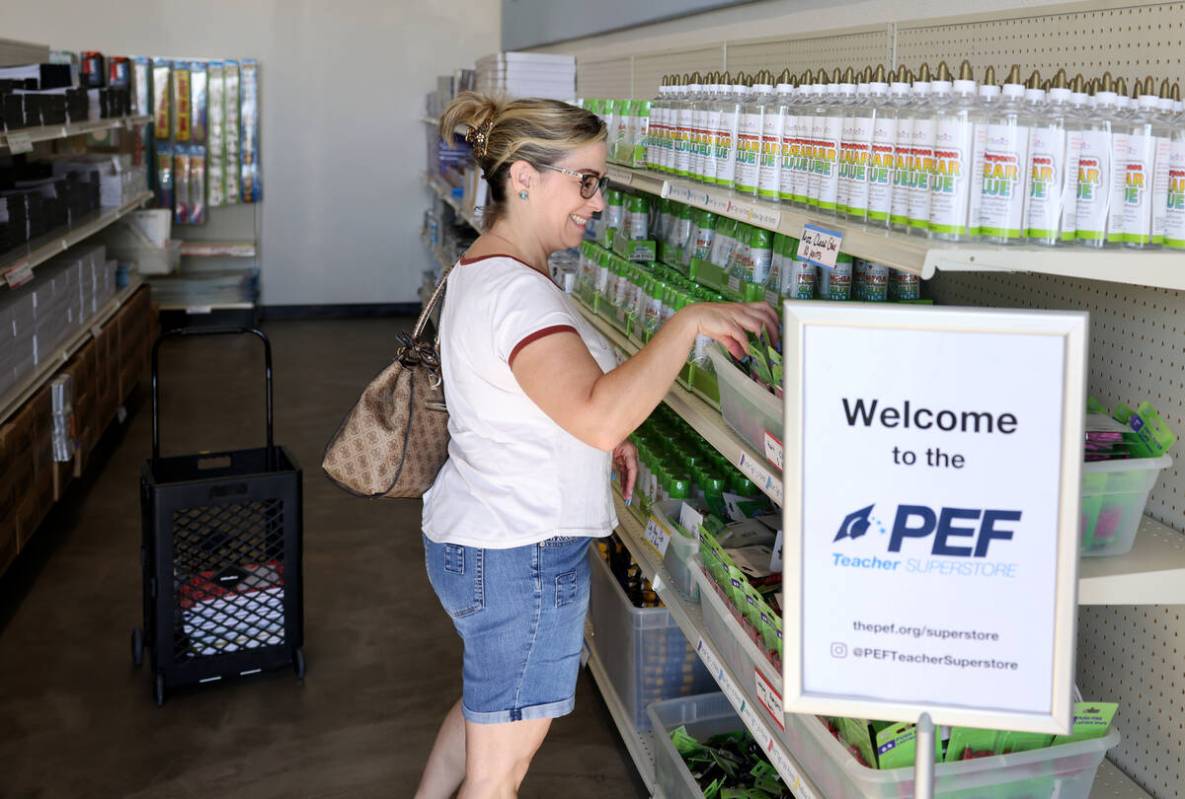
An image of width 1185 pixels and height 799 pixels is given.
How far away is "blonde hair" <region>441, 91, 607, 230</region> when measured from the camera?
221cm

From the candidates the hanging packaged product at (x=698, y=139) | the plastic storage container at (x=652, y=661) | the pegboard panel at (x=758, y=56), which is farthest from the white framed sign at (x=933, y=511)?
the pegboard panel at (x=758, y=56)

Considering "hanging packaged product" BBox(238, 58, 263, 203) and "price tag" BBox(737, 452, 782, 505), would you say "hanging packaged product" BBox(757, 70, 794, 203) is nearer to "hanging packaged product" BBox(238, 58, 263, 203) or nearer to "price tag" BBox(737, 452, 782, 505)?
"price tag" BBox(737, 452, 782, 505)

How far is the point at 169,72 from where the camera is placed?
909 centimetres

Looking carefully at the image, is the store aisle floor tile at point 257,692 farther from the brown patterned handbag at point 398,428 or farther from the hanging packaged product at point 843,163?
the hanging packaged product at point 843,163

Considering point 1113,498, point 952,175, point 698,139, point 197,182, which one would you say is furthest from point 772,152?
point 197,182

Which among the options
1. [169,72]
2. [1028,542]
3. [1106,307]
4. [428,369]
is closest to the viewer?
[1028,542]

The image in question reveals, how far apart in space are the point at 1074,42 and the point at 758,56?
161 centimetres

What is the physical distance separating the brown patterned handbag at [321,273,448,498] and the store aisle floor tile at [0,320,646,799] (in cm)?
111

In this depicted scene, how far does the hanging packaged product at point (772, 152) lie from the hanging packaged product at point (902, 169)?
46 cm

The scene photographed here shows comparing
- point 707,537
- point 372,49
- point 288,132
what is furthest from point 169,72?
point 707,537

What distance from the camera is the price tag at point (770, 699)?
208 cm

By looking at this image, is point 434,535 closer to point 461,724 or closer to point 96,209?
point 461,724

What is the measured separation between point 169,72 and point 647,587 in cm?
741

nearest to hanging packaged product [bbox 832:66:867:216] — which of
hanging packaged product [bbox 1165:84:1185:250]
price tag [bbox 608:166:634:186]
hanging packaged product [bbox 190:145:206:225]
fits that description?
hanging packaged product [bbox 1165:84:1185:250]
